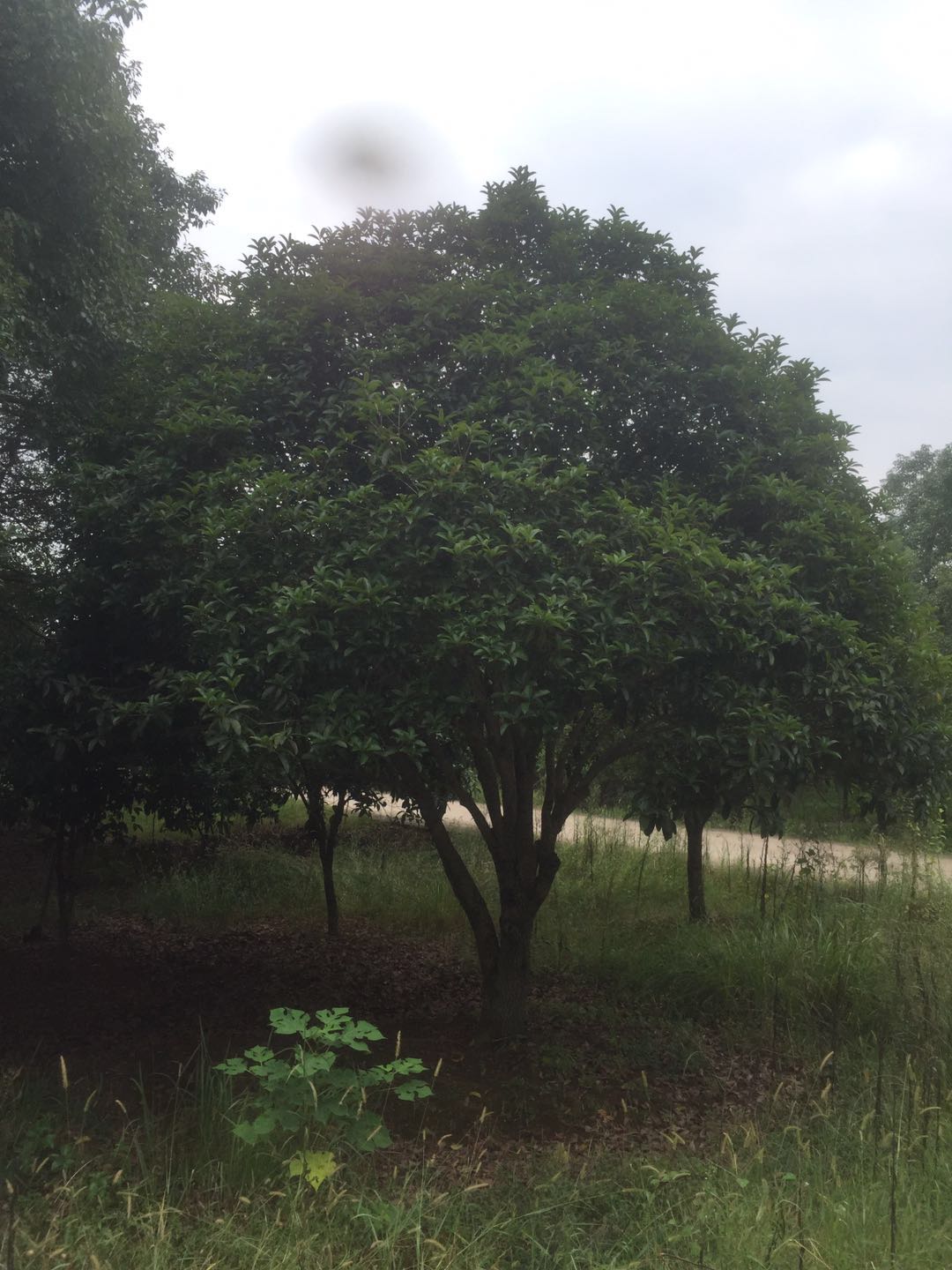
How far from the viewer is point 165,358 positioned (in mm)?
6102

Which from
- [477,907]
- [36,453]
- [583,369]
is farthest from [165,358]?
[477,907]

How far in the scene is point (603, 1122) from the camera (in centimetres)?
516

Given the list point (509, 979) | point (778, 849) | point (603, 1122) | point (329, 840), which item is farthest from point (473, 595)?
point (778, 849)

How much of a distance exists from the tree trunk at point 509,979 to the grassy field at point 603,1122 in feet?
0.63

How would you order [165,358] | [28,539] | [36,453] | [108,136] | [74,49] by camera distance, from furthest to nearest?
1. [36,453]
2. [28,539]
3. [108,136]
4. [74,49]
5. [165,358]

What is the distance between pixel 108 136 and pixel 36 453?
8.57 ft

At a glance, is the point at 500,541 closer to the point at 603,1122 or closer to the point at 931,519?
the point at 603,1122

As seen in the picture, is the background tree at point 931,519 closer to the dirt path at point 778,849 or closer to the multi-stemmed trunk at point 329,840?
the dirt path at point 778,849

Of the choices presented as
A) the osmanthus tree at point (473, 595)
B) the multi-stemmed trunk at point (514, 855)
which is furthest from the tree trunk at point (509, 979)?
the osmanthus tree at point (473, 595)

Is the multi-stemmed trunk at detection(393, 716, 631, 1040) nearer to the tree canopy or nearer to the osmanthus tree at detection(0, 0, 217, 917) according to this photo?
the tree canopy

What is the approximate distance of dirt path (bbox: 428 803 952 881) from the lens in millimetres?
8531

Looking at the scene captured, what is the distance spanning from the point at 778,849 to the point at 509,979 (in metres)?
8.86

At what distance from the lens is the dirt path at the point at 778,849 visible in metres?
8.53

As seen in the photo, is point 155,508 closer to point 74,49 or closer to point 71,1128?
point 71,1128
